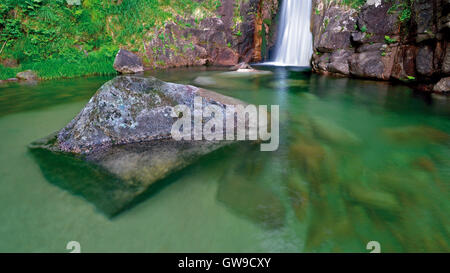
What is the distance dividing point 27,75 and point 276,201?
13186mm

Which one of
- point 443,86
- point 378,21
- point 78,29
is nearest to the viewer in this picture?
point 443,86

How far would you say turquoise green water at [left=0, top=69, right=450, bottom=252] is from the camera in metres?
2.04

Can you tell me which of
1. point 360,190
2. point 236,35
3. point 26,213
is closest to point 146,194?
point 26,213

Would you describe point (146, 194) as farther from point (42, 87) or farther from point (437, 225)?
point (42, 87)

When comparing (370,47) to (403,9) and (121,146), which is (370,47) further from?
(121,146)

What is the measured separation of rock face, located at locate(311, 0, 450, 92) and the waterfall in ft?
5.52

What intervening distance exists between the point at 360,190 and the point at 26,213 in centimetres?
357

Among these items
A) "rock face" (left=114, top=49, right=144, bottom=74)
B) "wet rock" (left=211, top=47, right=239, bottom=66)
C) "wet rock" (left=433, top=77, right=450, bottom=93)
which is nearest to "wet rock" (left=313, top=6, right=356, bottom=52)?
"wet rock" (left=433, top=77, right=450, bottom=93)

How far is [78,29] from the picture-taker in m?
13.3

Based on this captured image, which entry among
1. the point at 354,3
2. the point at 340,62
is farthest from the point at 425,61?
the point at 354,3

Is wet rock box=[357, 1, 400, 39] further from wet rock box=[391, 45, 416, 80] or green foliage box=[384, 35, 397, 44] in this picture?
wet rock box=[391, 45, 416, 80]

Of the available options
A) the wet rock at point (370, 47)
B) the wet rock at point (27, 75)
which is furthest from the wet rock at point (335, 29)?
the wet rock at point (27, 75)

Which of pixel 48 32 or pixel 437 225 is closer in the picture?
pixel 437 225

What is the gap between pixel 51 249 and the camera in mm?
1962
